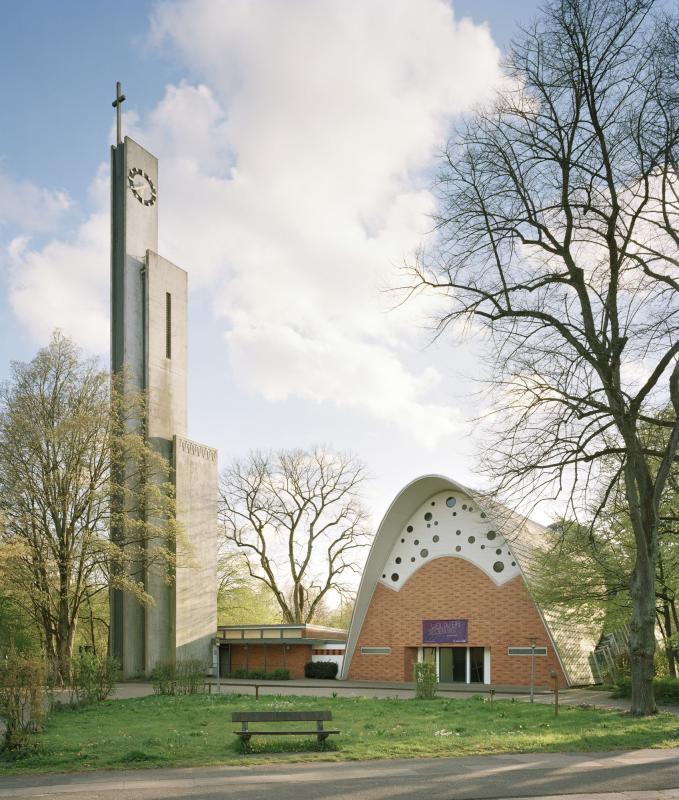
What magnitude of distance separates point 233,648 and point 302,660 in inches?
172

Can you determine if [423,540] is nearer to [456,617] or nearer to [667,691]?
[456,617]

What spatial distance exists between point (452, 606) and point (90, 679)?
17.6 metres

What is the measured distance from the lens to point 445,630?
36125mm

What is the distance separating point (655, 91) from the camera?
1559 centimetres

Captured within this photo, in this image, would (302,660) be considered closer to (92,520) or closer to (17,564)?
(92,520)

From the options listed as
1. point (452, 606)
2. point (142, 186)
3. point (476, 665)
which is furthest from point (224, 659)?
point (142, 186)

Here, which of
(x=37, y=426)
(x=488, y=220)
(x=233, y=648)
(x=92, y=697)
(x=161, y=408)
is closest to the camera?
(x=488, y=220)

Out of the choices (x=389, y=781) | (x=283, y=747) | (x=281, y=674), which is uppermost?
(x=389, y=781)

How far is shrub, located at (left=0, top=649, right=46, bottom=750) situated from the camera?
12.3 m

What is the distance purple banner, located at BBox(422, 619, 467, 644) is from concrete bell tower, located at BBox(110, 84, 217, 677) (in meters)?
10.4

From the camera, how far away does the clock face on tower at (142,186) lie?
40.9 m

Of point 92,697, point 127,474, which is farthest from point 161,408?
point 92,697

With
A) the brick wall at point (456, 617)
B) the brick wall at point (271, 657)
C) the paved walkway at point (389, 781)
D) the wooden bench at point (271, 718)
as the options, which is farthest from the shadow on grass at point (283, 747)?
the brick wall at point (271, 657)

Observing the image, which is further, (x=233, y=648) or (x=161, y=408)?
(x=233, y=648)
